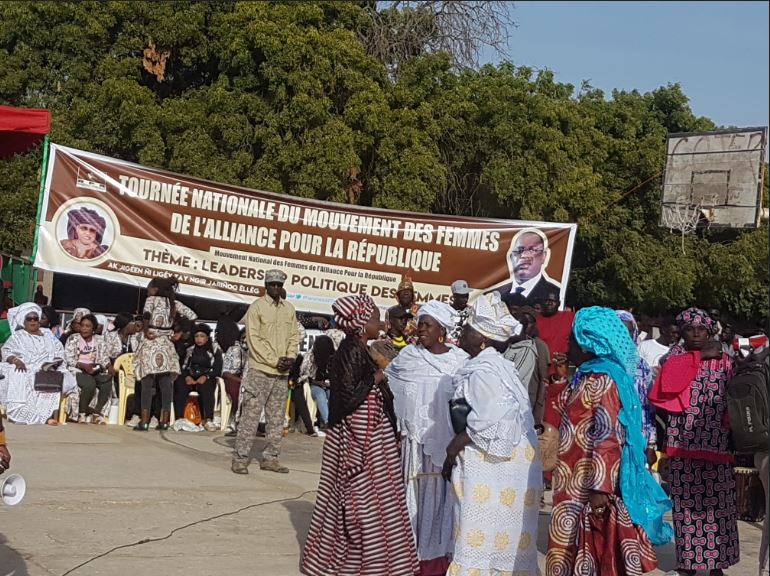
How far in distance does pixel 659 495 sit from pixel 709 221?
44.6ft

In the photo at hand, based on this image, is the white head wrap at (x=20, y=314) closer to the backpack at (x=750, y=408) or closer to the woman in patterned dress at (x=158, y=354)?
the woman in patterned dress at (x=158, y=354)

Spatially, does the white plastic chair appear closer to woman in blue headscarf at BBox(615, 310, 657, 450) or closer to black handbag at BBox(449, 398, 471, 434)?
woman in blue headscarf at BBox(615, 310, 657, 450)

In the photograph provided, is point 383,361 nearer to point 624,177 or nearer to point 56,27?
point 56,27

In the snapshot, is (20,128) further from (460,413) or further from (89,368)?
(89,368)

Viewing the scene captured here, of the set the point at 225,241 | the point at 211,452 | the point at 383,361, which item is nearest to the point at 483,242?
the point at 225,241

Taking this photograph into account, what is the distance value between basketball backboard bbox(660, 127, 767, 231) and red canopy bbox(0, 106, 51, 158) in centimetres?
1318

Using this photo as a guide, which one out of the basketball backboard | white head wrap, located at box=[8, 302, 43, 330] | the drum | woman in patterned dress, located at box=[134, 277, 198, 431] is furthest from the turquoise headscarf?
the basketball backboard

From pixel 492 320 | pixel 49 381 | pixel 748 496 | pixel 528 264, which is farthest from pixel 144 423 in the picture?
pixel 492 320

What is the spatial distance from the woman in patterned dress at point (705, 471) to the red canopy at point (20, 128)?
13.8ft

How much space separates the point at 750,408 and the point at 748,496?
3995mm

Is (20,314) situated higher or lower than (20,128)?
lower

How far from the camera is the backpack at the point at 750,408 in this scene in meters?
5.84

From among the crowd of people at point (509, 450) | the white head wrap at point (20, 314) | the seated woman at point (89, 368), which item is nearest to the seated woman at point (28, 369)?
the white head wrap at point (20, 314)

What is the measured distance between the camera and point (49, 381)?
12578 millimetres
